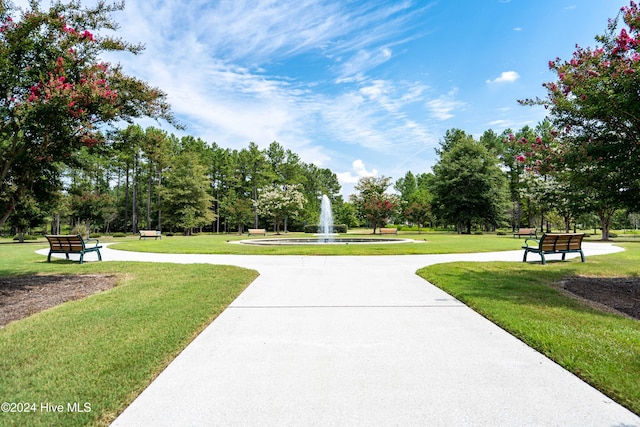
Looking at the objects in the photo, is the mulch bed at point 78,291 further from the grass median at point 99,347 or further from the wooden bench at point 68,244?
the wooden bench at point 68,244

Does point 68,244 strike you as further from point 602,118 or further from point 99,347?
point 602,118

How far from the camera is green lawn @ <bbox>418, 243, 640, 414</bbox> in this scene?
3088 millimetres

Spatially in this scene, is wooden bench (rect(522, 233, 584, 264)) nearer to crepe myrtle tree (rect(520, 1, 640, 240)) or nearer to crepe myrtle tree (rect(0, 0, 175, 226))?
crepe myrtle tree (rect(520, 1, 640, 240))

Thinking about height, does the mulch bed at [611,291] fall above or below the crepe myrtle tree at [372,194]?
below

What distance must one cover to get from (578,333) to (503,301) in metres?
1.58

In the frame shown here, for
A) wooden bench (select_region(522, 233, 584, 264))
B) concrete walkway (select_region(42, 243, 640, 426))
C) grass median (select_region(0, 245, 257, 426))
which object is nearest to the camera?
concrete walkway (select_region(42, 243, 640, 426))

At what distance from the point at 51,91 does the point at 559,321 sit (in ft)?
28.0

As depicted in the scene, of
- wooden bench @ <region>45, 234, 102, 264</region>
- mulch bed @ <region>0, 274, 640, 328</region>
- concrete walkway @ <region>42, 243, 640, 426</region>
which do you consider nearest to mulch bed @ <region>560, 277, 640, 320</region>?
mulch bed @ <region>0, 274, 640, 328</region>

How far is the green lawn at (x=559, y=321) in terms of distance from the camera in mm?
3088

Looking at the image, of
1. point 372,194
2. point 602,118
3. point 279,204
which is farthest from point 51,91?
point 372,194

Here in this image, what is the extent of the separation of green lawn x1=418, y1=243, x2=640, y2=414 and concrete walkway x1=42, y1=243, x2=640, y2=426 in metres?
0.20

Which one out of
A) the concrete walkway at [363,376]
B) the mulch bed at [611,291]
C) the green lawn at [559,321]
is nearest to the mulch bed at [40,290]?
the concrete walkway at [363,376]

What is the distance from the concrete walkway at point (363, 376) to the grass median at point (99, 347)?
0.23 m

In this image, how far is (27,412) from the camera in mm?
2504
